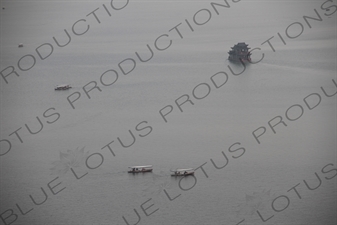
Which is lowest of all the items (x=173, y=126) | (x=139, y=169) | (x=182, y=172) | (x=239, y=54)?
(x=182, y=172)

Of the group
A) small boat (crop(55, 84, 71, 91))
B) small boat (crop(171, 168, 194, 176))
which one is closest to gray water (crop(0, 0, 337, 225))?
small boat (crop(171, 168, 194, 176))

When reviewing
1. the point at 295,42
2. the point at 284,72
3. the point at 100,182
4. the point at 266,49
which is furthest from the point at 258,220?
the point at 295,42

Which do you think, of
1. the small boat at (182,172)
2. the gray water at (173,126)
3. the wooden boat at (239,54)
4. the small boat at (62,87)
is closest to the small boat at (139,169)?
the gray water at (173,126)

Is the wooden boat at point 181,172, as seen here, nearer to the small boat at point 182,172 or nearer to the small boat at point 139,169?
the small boat at point 182,172

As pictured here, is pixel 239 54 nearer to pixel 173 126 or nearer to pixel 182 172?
pixel 173 126

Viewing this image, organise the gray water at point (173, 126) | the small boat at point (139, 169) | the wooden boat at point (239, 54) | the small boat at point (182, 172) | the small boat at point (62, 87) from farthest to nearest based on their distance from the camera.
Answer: the wooden boat at point (239, 54)
the small boat at point (62, 87)
the small boat at point (139, 169)
the small boat at point (182, 172)
the gray water at point (173, 126)

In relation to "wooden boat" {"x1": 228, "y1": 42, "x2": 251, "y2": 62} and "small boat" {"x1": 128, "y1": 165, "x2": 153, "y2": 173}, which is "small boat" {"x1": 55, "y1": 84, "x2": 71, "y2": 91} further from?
"small boat" {"x1": 128, "y1": 165, "x2": 153, "y2": 173}

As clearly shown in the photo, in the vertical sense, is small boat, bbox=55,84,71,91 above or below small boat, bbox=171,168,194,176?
above

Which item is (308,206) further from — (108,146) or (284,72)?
(284,72)

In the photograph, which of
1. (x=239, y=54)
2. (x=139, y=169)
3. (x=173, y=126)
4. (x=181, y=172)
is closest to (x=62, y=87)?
(x=173, y=126)
